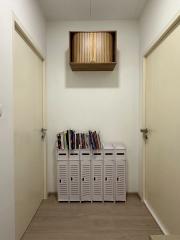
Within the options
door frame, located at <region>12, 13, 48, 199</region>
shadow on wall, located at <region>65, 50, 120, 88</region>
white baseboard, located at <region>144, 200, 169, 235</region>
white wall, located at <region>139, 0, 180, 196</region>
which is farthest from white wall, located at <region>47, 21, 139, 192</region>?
white baseboard, located at <region>144, 200, 169, 235</region>

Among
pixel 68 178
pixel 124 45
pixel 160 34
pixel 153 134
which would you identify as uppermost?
pixel 124 45

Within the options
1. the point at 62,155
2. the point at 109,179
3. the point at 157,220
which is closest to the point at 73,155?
the point at 62,155

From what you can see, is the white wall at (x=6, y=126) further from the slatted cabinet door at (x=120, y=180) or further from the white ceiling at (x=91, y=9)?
the slatted cabinet door at (x=120, y=180)

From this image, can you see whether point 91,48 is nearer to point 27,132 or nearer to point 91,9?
point 91,9

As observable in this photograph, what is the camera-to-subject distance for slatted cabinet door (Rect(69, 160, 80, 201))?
2861mm

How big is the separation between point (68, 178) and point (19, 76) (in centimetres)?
154

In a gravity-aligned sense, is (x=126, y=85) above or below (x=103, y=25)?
below

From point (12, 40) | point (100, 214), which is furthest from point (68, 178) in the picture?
point (12, 40)

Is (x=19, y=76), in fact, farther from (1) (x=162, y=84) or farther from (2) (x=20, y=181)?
(1) (x=162, y=84)

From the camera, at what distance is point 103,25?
10.1 feet

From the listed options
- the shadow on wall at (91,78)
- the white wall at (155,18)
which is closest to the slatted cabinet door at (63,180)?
the shadow on wall at (91,78)

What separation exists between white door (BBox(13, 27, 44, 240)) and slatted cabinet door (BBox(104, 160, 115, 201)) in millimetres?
865

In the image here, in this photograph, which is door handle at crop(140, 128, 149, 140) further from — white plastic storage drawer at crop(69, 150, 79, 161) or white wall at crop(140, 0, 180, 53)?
white wall at crop(140, 0, 180, 53)

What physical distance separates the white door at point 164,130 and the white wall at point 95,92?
0.45 metres
